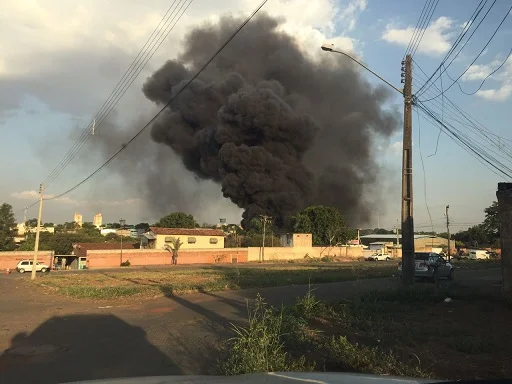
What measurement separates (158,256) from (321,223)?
28775mm

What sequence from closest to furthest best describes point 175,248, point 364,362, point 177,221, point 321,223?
point 364,362 < point 175,248 < point 321,223 < point 177,221

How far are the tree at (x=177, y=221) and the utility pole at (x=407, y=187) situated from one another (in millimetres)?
74128

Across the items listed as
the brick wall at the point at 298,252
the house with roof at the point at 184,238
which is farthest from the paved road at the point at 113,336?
the brick wall at the point at 298,252

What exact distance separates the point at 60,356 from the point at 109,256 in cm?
4864

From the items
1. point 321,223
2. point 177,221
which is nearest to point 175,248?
point 321,223

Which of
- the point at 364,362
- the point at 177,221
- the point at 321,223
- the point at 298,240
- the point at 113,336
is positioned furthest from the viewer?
the point at 177,221

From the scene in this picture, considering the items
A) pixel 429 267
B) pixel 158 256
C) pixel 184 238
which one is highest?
pixel 184 238

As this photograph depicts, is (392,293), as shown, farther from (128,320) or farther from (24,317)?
(24,317)

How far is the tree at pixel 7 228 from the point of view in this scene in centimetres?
6657

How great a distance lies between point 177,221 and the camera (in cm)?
8800

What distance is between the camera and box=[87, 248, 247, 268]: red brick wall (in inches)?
2077

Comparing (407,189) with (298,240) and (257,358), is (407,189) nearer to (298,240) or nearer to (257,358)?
(257,358)

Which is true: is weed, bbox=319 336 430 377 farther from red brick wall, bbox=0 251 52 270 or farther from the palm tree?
red brick wall, bbox=0 251 52 270

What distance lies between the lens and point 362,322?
8.74 m
